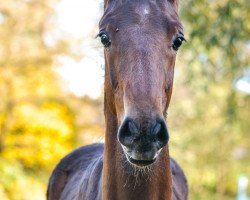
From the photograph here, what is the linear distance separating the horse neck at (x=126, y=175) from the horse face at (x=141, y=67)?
25cm

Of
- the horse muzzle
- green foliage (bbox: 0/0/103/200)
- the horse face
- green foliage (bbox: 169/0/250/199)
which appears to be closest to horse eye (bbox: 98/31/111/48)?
the horse face

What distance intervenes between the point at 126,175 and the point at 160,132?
832 millimetres

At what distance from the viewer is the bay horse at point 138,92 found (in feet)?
9.82

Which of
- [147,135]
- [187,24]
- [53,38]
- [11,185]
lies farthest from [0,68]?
[147,135]

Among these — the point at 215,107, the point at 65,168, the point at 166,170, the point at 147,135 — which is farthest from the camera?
the point at 215,107

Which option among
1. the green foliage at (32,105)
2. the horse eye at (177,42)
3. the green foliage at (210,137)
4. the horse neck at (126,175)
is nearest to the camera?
the horse eye at (177,42)

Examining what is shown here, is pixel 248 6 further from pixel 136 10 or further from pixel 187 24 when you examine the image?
pixel 136 10

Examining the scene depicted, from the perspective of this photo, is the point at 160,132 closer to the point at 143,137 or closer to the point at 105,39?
the point at 143,137

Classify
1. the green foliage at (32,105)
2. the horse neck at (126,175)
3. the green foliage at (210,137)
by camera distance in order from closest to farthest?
the horse neck at (126,175), the green foliage at (32,105), the green foliage at (210,137)

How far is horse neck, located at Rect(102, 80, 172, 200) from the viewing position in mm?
3676

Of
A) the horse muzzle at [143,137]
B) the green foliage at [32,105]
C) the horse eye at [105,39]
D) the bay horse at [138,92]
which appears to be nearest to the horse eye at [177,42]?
the bay horse at [138,92]

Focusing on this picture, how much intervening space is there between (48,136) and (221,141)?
807 centimetres

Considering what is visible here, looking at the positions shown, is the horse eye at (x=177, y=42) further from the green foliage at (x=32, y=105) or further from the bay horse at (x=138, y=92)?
the green foliage at (x=32, y=105)

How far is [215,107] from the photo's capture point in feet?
73.2
